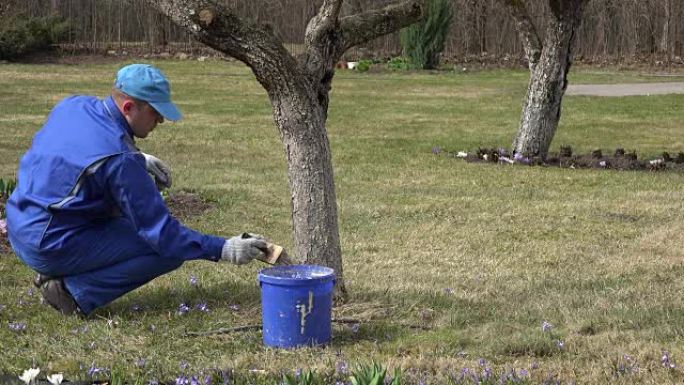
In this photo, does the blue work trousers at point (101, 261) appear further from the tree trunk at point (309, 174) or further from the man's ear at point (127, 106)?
the tree trunk at point (309, 174)

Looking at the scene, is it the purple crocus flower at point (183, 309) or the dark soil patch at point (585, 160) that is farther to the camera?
the dark soil patch at point (585, 160)

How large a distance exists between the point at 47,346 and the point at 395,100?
1674 cm

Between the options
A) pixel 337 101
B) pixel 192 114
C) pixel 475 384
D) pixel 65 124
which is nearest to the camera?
pixel 475 384

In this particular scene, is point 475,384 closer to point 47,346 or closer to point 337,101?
point 47,346

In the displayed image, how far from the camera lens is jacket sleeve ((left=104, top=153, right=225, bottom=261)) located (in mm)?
4727

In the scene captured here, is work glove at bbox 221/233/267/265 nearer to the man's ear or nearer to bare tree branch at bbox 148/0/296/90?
the man's ear

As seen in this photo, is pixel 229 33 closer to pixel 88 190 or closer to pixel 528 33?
pixel 88 190

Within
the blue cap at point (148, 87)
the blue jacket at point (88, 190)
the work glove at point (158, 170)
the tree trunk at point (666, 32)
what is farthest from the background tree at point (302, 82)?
the tree trunk at point (666, 32)

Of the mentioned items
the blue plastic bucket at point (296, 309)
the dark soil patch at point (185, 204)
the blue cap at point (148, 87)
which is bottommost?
the dark soil patch at point (185, 204)

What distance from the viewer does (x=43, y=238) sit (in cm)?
493

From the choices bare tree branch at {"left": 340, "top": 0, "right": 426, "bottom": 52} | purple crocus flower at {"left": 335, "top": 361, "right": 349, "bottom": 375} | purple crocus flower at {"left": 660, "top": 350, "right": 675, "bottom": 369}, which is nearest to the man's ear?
bare tree branch at {"left": 340, "top": 0, "right": 426, "bottom": 52}

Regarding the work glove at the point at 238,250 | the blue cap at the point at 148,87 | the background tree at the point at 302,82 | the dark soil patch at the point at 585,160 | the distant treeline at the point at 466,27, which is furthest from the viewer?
the distant treeline at the point at 466,27

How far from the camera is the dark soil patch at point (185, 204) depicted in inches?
338

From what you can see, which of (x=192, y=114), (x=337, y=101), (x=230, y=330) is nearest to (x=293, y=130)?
(x=230, y=330)
